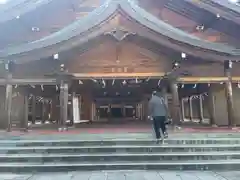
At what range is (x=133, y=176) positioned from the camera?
5938 millimetres

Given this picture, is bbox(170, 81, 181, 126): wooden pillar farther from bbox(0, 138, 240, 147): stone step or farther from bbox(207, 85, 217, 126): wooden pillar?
bbox(207, 85, 217, 126): wooden pillar

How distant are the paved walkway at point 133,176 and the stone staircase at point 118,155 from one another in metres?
0.30

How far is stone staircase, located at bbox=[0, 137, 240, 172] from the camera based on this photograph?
6.58 m

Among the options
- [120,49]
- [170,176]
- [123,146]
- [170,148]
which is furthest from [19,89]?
[170,176]

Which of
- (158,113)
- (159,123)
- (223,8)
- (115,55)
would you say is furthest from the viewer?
(223,8)

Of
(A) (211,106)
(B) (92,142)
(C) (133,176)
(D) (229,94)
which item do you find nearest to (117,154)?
(B) (92,142)

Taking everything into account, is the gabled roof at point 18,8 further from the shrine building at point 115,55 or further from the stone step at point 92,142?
the stone step at point 92,142

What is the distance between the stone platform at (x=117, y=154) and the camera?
6578 mm

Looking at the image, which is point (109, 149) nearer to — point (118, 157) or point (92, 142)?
point (118, 157)

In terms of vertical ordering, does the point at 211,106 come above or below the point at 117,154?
above

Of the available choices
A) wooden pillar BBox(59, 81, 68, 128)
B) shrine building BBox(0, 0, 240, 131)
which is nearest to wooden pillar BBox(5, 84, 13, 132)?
shrine building BBox(0, 0, 240, 131)

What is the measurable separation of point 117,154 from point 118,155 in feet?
0.28

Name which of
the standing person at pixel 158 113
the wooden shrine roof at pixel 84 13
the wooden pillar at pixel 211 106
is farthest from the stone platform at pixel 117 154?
the wooden shrine roof at pixel 84 13

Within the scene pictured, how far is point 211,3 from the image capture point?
1338 cm
